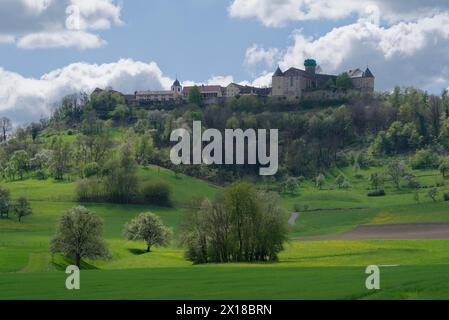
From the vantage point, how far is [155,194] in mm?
152125

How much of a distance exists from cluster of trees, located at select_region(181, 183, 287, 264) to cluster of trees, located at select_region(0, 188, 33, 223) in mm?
55884

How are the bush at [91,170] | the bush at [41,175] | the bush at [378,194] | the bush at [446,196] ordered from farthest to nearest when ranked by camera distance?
the bush at [41,175], the bush at [91,170], the bush at [378,194], the bush at [446,196]

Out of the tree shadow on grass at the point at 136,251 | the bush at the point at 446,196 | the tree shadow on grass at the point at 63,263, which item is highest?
the bush at the point at 446,196

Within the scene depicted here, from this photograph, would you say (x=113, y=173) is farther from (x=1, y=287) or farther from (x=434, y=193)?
(x=1, y=287)

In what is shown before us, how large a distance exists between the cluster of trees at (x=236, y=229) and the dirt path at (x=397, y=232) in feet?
71.5

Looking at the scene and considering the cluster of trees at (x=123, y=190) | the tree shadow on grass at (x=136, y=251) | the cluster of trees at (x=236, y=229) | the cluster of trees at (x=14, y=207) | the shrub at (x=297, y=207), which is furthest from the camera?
the cluster of trees at (x=123, y=190)

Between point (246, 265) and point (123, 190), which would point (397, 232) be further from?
point (123, 190)

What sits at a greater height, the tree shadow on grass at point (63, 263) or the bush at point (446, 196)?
the bush at point (446, 196)

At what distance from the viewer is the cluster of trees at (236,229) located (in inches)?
3024

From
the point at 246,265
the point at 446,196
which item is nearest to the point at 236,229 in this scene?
the point at 246,265

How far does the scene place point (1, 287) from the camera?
4241 centimetres

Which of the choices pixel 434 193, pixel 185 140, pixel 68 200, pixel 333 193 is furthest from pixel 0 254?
pixel 185 140

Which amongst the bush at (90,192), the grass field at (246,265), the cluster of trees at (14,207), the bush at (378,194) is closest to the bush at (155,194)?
the grass field at (246,265)

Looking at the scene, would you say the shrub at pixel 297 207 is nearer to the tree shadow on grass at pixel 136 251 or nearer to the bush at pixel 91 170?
the bush at pixel 91 170
